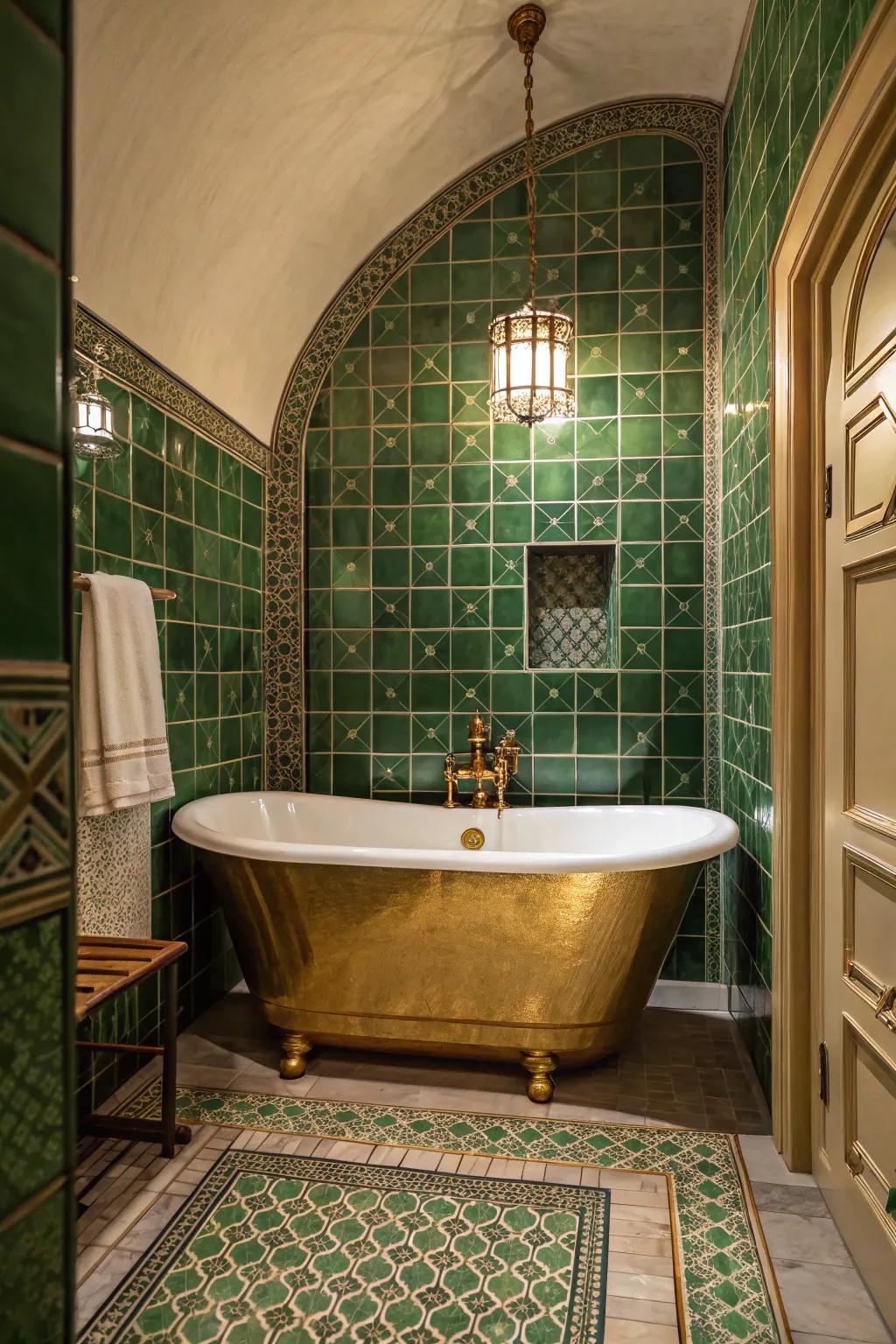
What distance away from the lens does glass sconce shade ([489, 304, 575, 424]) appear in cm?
279

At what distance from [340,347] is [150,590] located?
1589mm

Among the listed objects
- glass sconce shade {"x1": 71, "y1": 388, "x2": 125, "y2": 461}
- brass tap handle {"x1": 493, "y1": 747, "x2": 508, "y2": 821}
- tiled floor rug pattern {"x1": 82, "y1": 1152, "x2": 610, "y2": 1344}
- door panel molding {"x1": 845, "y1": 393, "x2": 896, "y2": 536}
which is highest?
glass sconce shade {"x1": 71, "y1": 388, "x2": 125, "y2": 461}

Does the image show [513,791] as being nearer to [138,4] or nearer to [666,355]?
[666,355]

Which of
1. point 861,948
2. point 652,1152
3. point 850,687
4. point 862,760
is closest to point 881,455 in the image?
point 850,687

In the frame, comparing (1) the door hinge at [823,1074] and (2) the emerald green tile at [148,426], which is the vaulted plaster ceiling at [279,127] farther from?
(1) the door hinge at [823,1074]

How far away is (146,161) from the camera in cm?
234

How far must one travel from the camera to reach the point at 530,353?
2.78 meters

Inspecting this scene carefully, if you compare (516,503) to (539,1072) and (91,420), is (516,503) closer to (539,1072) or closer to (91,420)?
(91,420)

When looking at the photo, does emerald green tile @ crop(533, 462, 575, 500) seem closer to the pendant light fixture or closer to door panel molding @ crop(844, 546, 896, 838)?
the pendant light fixture

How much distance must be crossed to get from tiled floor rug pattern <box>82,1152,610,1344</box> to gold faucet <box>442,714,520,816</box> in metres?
1.42

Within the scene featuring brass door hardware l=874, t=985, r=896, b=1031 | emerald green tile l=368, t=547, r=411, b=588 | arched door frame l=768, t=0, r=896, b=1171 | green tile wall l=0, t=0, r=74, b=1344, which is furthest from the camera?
emerald green tile l=368, t=547, r=411, b=588

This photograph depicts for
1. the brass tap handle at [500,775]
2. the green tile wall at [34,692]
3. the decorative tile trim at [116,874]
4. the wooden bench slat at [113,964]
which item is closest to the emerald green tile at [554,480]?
the brass tap handle at [500,775]

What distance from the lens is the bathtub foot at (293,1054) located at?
2568 mm

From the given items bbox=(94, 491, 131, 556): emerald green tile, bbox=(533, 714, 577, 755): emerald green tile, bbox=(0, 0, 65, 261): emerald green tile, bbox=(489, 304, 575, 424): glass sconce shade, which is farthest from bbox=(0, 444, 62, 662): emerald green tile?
bbox=(533, 714, 577, 755): emerald green tile
